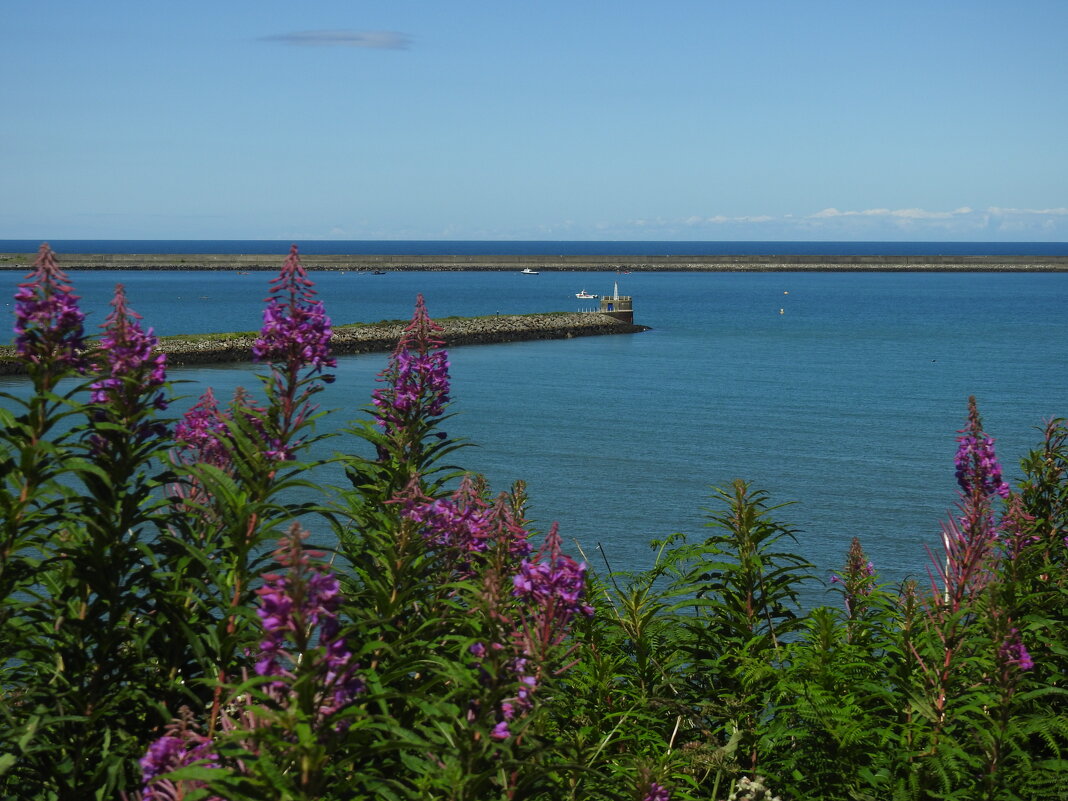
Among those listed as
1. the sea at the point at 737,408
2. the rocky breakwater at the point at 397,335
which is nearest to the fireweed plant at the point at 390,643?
Result: the sea at the point at 737,408

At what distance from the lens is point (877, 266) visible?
7392 inches

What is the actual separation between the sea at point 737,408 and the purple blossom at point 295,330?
0.39 m

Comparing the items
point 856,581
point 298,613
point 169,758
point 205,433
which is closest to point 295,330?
point 205,433

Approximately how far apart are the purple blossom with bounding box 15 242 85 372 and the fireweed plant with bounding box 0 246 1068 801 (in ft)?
0.04

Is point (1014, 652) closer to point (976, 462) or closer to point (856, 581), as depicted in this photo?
point (976, 462)

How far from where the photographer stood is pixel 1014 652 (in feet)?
13.0

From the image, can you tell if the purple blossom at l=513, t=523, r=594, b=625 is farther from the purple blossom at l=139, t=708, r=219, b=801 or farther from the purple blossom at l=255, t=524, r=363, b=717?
the purple blossom at l=139, t=708, r=219, b=801

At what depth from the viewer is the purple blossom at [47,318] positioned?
12.3 ft

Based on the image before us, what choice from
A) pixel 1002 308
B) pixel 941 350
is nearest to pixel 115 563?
pixel 941 350

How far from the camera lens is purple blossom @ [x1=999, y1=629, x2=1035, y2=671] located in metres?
3.89

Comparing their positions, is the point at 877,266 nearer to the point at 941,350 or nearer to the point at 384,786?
the point at 941,350

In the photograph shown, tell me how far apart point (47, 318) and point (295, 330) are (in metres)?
0.86

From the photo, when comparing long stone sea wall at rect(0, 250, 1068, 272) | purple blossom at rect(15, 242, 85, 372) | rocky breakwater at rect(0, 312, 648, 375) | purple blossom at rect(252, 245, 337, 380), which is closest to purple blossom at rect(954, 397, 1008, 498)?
purple blossom at rect(252, 245, 337, 380)

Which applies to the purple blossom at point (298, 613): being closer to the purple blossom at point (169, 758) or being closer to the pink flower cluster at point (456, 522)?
the purple blossom at point (169, 758)
